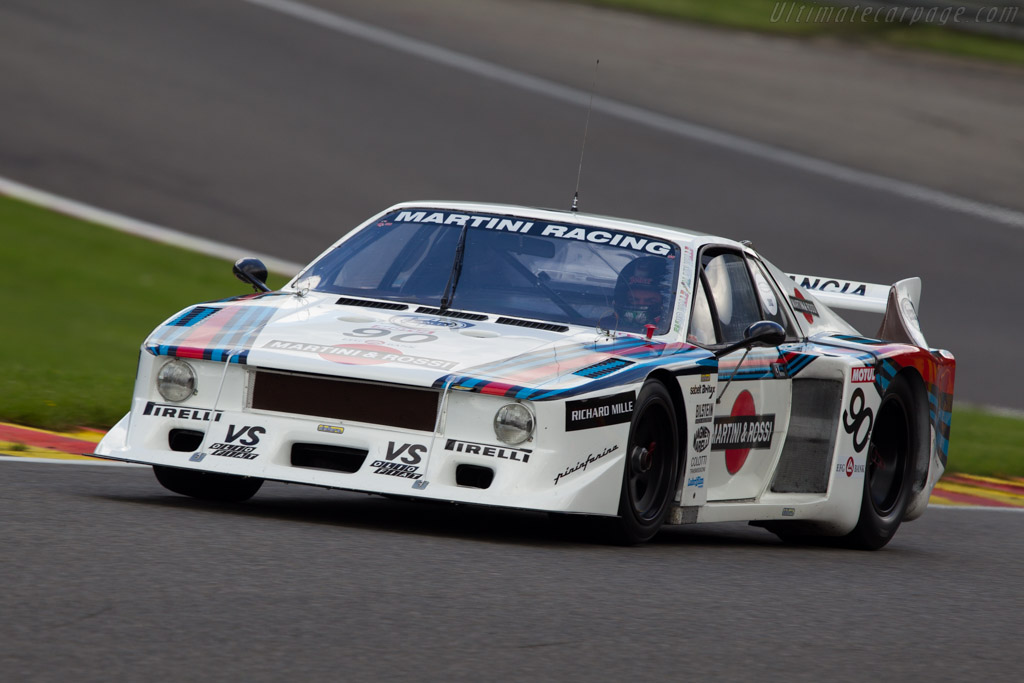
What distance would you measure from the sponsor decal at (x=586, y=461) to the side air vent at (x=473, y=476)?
9.9 inches

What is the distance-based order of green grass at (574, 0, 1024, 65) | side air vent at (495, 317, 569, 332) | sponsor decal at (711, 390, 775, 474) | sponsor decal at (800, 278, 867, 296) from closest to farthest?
1. side air vent at (495, 317, 569, 332)
2. sponsor decal at (711, 390, 775, 474)
3. sponsor decal at (800, 278, 867, 296)
4. green grass at (574, 0, 1024, 65)

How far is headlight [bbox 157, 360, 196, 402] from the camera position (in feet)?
21.6

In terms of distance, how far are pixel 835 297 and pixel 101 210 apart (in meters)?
9.31

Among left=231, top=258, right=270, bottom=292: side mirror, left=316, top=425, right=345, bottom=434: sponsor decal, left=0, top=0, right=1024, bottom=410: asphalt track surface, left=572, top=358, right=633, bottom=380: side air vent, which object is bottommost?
left=316, top=425, right=345, bottom=434: sponsor decal

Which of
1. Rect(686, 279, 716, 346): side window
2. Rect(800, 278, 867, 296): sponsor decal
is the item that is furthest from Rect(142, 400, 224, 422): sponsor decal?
Rect(800, 278, 867, 296): sponsor decal

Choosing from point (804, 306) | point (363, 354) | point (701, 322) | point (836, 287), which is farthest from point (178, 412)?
point (836, 287)

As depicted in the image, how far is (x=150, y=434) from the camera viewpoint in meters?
6.57

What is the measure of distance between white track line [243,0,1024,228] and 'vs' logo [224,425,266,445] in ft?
52.4

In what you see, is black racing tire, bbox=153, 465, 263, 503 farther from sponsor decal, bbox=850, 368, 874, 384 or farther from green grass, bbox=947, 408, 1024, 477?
green grass, bbox=947, 408, 1024, 477

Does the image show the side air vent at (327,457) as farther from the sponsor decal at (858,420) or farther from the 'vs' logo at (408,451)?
the sponsor decal at (858,420)

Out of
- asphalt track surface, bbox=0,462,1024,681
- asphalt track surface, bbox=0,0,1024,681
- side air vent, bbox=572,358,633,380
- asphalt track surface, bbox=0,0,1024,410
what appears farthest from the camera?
asphalt track surface, bbox=0,0,1024,410

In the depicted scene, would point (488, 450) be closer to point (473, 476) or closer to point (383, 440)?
point (473, 476)

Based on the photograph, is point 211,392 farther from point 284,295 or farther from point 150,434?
point 284,295

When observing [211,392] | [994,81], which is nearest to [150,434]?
[211,392]
